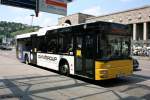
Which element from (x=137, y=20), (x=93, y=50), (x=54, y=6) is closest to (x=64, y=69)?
(x=93, y=50)

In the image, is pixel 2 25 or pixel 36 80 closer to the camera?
pixel 36 80

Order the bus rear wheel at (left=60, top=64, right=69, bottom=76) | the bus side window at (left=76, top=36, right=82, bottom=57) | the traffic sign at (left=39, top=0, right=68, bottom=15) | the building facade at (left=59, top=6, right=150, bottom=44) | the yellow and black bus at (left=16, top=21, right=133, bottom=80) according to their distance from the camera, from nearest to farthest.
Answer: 1. the yellow and black bus at (left=16, top=21, right=133, bottom=80)
2. the bus side window at (left=76, top=36, right=82, bottom=57)
3. the bus rear wheel at (left=60, top=64, right=69, bottom=76)
4. the traffic sign at (left=39, top=0, right=68, bottom=15)
5. the building facade at (left=59, top=6, right=150, bottom=44)

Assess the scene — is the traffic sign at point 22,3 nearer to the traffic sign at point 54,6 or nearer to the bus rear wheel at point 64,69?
the traffic sign at point 54,6

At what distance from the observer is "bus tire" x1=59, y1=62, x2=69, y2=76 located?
13.0 meters

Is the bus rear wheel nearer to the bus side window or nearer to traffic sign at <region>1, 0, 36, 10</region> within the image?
the bus side window

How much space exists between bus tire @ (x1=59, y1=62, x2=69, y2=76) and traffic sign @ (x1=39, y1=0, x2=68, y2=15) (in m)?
3.72

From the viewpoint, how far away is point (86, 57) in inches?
442

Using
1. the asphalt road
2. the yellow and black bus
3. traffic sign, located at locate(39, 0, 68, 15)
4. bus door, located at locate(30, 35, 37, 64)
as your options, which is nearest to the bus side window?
the yellow and black bus

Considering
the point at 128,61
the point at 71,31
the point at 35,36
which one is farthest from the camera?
the point at 35,36

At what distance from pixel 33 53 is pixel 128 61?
831cm

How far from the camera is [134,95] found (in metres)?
9.08

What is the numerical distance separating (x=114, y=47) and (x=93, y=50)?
37.8 inches

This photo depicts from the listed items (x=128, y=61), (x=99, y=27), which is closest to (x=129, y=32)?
(x=128, y=61)

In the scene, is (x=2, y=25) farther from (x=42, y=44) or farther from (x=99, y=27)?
(x=99, y=27)
